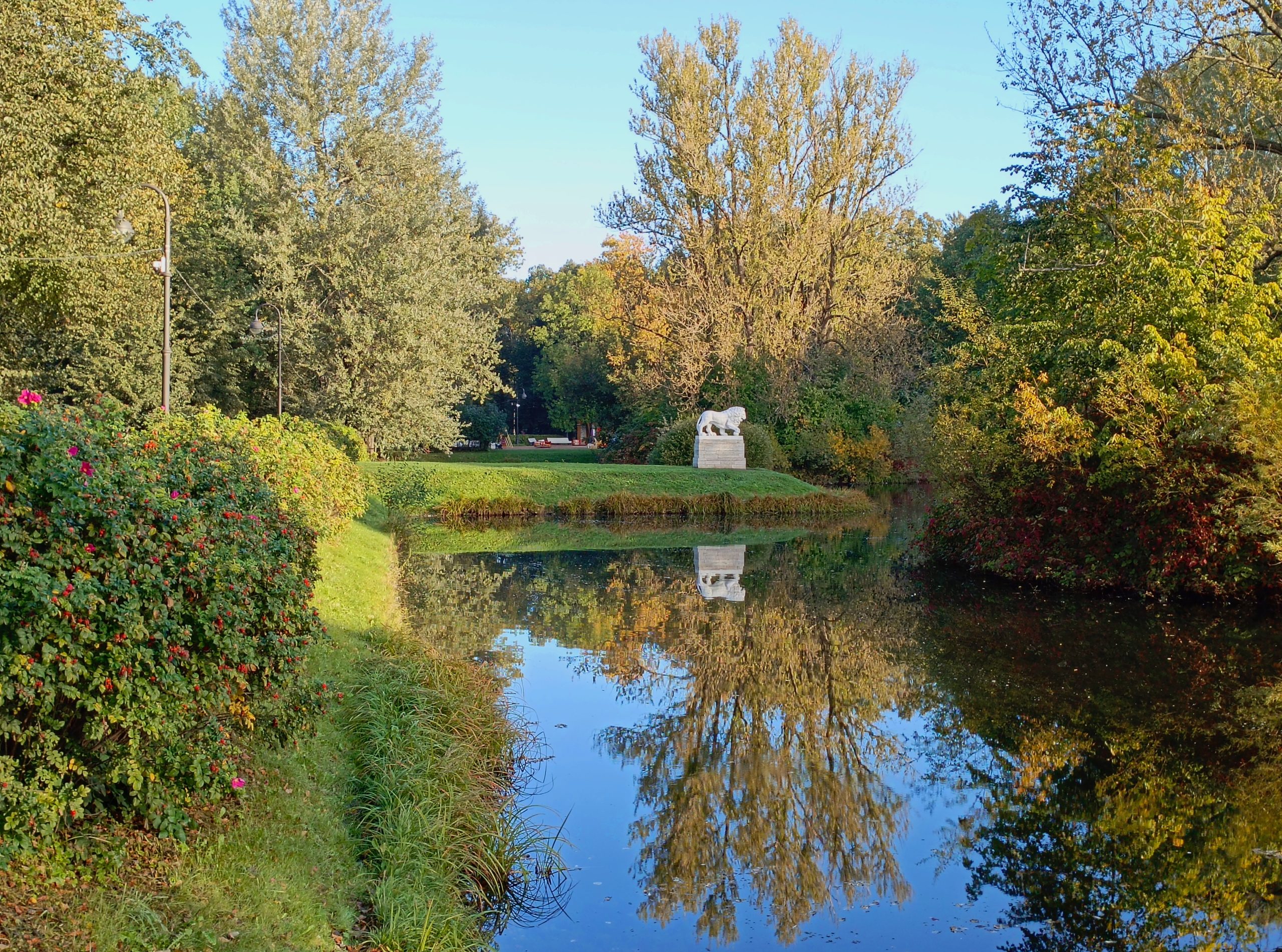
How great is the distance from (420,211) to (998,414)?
21315 mm

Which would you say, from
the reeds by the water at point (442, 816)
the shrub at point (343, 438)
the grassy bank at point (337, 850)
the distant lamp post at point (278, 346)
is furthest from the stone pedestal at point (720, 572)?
the distant lamp post at point (278, 346)

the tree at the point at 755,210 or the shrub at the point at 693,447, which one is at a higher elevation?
the tree at the point at 755,210

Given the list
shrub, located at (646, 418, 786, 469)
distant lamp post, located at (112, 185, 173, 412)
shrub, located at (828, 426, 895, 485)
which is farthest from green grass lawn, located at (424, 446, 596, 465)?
distant lamp post, located at (112, 185, 173, 412)

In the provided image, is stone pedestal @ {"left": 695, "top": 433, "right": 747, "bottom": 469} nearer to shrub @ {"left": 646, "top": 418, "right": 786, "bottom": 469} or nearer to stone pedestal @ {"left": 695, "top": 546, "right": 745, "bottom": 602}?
shrub @ {"left": 646, "top": 418, "right": 786, "bottom": 469}

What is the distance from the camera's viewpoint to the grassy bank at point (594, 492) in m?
29.4

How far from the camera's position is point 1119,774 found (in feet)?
25.8

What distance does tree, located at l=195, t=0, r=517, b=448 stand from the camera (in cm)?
3120

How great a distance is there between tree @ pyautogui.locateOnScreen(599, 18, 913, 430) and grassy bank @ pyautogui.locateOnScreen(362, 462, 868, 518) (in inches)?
309

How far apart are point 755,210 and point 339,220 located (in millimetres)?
16665

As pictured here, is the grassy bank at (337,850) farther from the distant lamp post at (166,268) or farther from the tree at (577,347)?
the tree at (577,347)

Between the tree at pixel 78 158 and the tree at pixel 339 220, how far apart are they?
4.88 metres

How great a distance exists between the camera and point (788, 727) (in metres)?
9.11

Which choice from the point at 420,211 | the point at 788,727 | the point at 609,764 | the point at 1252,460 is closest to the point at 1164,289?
the point at 1252,460

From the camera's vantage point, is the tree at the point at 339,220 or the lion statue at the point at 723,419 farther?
the lion statue at the point at 723,419
